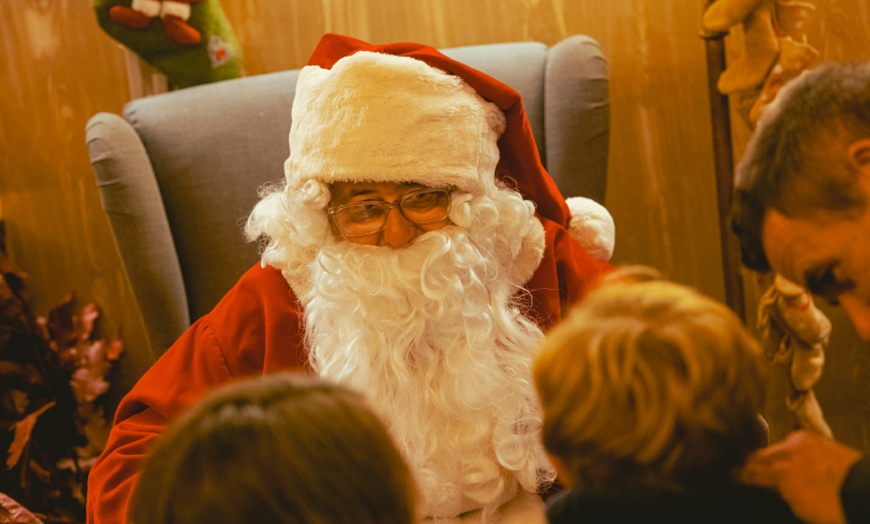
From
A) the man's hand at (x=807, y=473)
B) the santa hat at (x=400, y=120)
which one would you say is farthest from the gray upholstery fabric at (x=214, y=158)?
the man's hand at (x=807, y=473)

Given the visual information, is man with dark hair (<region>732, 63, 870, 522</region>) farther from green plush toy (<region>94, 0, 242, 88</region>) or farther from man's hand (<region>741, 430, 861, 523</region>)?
green plush toy (<region>94, 0, 242, 88</region>)

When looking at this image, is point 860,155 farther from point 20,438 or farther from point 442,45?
point 20,438

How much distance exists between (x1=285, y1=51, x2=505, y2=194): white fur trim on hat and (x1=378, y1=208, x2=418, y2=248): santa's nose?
0.24ft

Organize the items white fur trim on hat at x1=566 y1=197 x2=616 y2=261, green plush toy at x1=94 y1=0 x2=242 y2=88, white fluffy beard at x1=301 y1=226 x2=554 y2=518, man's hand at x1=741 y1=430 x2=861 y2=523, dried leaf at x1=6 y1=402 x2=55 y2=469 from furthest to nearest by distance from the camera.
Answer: dried leaf at x1=6 y1=402 x2=55 y2=469, green plush toy at x1=94 y1=0 x2=242 y2=88, white fur trim on hat at x1=566 y1=197 x2=616 y2=261, white fluffy beard at x1=301 y1=226 x2=554 y2=518, man's hand at x1=741 y1=430 x2=861 y2=523

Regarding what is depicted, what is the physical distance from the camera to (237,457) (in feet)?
2.48

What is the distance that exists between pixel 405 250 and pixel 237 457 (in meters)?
0.86

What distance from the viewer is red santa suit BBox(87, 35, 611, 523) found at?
1.63 metres


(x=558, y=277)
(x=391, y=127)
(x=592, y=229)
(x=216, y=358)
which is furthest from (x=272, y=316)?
(x=592, y=229)

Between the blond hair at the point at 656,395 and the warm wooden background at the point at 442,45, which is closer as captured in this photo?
the blond hair at the point at 656,395

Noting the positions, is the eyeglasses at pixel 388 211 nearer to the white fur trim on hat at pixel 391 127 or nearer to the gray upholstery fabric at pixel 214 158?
the white fur trim on hat at pixel 391 127

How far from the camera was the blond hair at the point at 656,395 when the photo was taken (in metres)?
0.83

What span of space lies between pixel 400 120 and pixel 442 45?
1075 millimetres

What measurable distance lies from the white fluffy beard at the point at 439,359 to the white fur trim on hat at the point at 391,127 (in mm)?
122

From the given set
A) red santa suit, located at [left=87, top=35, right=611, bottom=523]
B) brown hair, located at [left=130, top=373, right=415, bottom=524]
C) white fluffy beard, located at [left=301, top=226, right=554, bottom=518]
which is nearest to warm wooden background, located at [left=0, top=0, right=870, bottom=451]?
red santa suit, located at [left=87, top=35, right=611, bottom=523]
